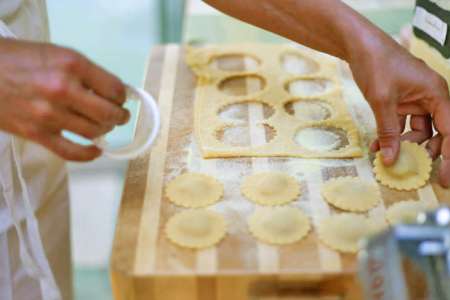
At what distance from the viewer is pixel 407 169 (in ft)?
3.23

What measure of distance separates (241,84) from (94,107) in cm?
57

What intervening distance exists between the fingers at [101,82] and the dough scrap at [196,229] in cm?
20

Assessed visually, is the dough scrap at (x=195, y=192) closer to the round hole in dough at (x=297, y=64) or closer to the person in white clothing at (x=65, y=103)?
the person in white clothing at (x=65, y=103)

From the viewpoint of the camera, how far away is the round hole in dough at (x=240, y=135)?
108cm

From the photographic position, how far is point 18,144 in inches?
43.3

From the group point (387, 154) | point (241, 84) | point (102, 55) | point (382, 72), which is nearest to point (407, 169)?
point (387, 154)

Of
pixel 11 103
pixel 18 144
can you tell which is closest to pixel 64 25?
pixel 18 144

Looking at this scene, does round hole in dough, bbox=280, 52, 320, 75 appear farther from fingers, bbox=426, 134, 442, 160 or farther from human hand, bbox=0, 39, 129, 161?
human hand, bbox=0, 39, 129, 161

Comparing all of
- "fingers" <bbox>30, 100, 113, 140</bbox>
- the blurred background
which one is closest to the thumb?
"fingers" <bbox>30, 100, 113, 140</bbox>

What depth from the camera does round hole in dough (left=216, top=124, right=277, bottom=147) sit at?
1.08 metres

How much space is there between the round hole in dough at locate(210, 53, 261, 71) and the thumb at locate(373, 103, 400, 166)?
41 centimetres

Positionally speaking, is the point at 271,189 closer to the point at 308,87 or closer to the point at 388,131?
the point at 388,131

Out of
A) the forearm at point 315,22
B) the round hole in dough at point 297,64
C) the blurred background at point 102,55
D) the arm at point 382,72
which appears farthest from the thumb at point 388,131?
the blurred background at point 102,55

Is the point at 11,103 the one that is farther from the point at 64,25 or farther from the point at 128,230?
the point at 64,25
